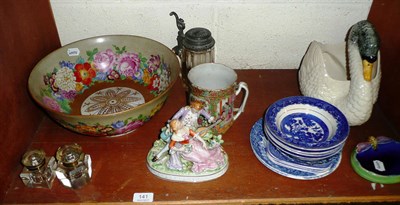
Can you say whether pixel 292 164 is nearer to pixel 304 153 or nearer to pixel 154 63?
pixel 304 153

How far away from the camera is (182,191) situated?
0.81 metres

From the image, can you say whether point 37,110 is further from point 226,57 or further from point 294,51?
point 294,51

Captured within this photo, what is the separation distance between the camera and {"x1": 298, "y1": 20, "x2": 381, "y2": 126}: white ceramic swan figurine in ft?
2.86

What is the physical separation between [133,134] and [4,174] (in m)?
0.31

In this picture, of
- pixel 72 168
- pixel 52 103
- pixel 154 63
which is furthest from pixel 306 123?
pixel 52 103

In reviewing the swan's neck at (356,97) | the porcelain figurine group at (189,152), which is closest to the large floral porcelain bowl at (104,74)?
the porcelain figurine group at (189,152)

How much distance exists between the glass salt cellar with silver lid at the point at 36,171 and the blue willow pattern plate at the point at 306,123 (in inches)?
20.4

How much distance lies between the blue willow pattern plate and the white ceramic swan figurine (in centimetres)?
4

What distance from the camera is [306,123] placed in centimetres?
92

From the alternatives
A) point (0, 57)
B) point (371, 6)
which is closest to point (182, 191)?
point (0, 57)

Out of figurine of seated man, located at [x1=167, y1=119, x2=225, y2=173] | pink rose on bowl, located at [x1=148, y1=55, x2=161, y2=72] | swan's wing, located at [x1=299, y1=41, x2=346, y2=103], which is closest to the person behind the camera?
figurine of seated man, located at [x1=167, y1=119, x2=225, y2=173]

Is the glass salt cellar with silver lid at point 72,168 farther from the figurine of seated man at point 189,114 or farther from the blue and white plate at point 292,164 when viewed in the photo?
the blue and white plate at point 292,164

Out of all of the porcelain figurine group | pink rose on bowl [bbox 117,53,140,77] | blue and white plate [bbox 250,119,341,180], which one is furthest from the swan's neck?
pink rose on bowl [bbox 117,53,140,77]

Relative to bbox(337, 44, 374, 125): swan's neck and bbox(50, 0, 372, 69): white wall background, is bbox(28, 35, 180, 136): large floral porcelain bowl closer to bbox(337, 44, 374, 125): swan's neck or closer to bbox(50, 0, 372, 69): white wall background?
bbox(50, 0, 372, 69): white wall background
